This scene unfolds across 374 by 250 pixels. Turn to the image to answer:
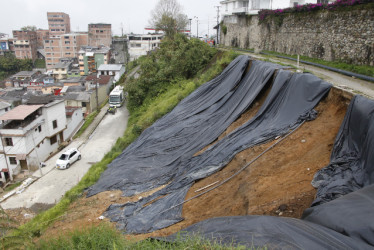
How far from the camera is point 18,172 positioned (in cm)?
1588

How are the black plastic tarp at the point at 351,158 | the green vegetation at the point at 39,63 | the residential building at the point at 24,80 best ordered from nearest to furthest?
the black plastic tarp at the point at 351,158
the residential building at the point at 24,80
the green vegetation at the point at 39,63

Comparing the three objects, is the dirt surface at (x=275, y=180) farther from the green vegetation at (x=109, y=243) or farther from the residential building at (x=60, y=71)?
the residential building at (x=60, y=71)

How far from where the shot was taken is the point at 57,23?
70.5 m

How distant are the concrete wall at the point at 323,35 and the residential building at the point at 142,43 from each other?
3237cm

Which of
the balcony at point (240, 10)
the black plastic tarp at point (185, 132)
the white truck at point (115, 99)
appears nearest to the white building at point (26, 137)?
the white truck at point (115, 99)

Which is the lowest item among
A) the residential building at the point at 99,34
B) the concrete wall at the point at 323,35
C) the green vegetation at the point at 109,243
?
the green vegetation at the point at 109,243

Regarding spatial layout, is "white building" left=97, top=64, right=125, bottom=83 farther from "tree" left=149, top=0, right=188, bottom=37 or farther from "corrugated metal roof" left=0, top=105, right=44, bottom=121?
"corrugated metal roof" left=0, top=105, right=44, bottom=121

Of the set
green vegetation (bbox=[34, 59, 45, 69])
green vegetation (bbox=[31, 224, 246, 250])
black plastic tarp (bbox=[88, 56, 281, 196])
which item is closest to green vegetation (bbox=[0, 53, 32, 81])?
green vegetation (bbox=[34, 59, 45, 69])

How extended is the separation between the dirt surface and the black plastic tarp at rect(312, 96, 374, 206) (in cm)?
22

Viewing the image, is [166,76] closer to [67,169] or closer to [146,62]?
[146,62]

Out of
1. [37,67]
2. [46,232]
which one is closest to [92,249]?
[46,232]

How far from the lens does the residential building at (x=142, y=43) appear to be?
160 ft

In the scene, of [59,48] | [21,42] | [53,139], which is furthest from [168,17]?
[21,42]

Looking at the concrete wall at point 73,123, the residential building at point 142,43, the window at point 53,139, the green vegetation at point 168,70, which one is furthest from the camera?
the residential building at point 142,43
